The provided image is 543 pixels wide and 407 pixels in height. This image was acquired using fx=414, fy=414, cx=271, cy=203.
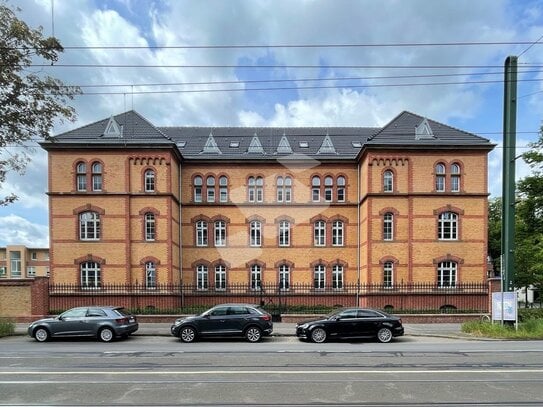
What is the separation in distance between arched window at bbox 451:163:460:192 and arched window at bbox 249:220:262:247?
563 inches

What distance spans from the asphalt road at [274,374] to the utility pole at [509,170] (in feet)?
12.7

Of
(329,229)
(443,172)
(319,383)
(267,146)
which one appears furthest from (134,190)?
(319,383)

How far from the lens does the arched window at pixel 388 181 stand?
29.0m

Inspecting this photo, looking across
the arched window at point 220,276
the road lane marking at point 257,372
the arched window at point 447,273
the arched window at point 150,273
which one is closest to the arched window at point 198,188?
the arched window at point 220,276

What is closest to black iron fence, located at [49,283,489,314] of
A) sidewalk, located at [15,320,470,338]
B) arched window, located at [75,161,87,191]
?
sidewalk, located at [15,320,470,338]

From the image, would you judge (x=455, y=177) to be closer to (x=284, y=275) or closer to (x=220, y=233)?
(x=284, y=275)

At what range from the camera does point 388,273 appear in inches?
1131

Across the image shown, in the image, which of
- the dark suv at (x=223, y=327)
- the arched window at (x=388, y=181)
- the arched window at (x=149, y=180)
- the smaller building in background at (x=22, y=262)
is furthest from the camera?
the smaller building in background at (x=22, y=262)

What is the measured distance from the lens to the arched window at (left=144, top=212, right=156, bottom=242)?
28812 millimetres

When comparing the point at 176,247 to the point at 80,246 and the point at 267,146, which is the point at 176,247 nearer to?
the point at 80,246

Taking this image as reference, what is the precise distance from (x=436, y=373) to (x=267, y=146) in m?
26.5

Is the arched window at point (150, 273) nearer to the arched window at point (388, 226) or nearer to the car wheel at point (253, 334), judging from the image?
the car wheel at point (253, 334)

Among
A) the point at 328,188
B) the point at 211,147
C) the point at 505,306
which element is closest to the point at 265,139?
the point at 211,147

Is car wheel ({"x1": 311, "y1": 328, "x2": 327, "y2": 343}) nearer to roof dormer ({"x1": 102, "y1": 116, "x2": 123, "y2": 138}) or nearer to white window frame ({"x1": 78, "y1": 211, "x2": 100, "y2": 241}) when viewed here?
white window frame ({"x1": 78, "y1": 211, "x2": 100, "y2": 241})
